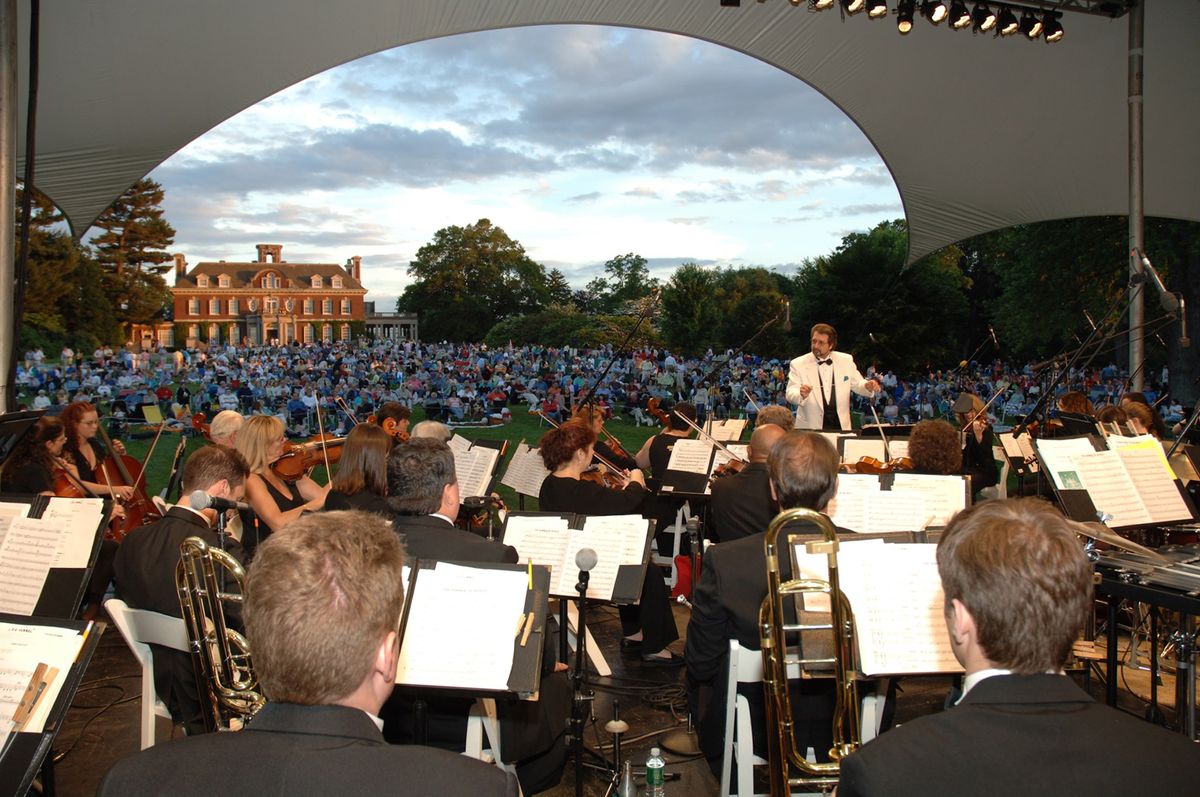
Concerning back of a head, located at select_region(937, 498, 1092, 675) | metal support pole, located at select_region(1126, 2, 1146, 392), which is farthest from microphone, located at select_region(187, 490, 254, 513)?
metal support pole, located at select_region(1126, 2, 1146, 392)

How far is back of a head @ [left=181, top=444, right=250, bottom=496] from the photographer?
12.3ft

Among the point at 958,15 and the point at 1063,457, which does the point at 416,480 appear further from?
the point at 958,15

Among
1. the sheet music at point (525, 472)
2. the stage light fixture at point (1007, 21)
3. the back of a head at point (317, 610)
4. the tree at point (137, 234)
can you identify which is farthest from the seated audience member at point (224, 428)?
the tree at point (137, 234)

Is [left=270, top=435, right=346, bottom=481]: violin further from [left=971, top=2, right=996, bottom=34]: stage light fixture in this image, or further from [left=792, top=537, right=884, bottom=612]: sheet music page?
[left=971, top=2, right=996, bottom=34]: stage light fixture

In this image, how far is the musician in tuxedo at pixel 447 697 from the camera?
130 inches

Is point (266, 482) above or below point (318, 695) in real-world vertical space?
below

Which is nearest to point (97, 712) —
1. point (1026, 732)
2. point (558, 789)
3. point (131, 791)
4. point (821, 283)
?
point (558, 789)

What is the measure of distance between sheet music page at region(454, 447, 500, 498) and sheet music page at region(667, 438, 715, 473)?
4.29 feet

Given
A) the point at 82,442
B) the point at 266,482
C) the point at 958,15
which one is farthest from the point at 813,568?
the point at 958,15

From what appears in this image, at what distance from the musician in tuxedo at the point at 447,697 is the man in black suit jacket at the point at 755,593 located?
62 cm

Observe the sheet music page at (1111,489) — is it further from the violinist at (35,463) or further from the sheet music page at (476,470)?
the violinist at (35,463)

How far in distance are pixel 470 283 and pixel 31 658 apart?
22607 mm

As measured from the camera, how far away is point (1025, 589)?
5.39ft

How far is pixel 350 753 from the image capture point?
1.41m
